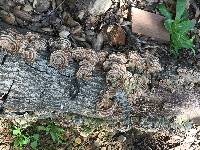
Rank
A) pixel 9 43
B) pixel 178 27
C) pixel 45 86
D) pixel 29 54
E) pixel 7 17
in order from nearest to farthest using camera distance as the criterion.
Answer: pixel 9 43 < pixel 29 54 < pixel 45 86 < pixel 7 17 < pixel 178 27

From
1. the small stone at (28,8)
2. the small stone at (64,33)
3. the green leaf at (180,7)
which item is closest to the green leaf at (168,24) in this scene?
the green leaf at (180,7)

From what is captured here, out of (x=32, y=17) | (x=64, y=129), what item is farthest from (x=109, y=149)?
(x=32, y=17)

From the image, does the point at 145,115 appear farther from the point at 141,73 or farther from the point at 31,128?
the point at 31,128

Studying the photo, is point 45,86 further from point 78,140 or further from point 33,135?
point 78,140

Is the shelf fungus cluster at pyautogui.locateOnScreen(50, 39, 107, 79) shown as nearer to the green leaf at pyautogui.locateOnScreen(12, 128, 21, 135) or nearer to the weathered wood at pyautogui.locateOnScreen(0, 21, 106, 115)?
the weathered wood at pyautogui.locateOnScreen(0, 21, 106, 115)

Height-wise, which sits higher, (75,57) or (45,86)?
(75,57)

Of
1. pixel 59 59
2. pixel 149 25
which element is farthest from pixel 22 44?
pixel 149 25
